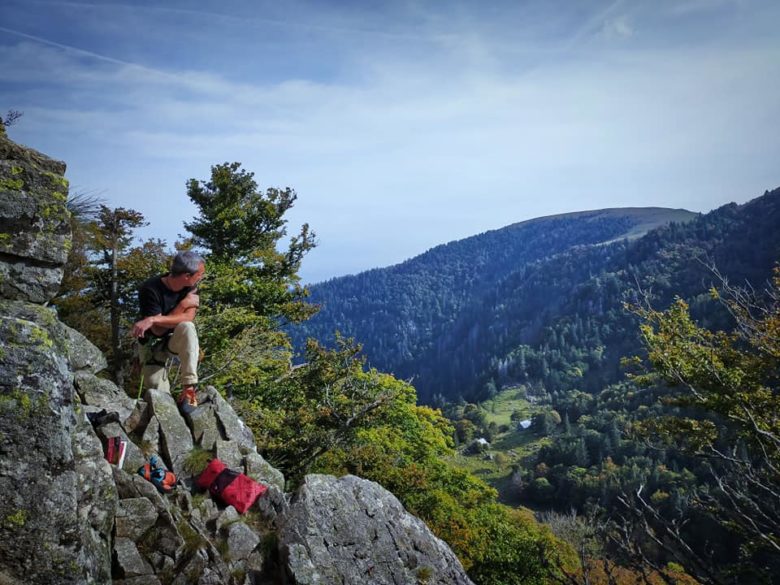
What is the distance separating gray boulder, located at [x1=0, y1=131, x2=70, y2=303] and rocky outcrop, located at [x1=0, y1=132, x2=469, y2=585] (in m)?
0.01

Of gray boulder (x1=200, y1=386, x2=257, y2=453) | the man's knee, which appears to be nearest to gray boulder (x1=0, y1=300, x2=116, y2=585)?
the man's knee

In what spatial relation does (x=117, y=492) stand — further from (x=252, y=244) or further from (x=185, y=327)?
(x=252, y=244)

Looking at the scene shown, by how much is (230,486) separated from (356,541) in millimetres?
2347

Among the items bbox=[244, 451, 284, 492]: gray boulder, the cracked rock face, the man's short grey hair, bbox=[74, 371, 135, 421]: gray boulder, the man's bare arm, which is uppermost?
the man's short grey hair

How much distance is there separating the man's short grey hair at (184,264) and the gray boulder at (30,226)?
2.42 m

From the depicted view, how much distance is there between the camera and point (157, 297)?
838 cm

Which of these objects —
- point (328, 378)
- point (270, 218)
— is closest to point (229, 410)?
point (328, 378)

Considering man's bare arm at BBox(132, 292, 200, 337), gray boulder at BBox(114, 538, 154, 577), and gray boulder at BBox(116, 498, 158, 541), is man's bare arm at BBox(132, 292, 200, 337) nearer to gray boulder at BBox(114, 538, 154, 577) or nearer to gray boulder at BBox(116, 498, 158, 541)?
gray boulder at BBox(116, 498, 158, 541)

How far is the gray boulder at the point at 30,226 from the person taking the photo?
213 inches

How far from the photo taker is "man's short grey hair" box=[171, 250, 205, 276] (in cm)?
831

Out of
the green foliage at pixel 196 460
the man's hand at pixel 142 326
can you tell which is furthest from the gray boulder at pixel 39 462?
the green foliage at pixel 196 460

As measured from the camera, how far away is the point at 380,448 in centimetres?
2012

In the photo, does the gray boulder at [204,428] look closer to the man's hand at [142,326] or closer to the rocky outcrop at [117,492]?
the rocky outcrop at [117,492]

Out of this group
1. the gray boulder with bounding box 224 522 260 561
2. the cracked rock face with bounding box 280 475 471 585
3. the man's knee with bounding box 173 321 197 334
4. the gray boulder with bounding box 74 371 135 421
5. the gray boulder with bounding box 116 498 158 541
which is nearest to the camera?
the gray boulder with bounding box 116 498 158 541
